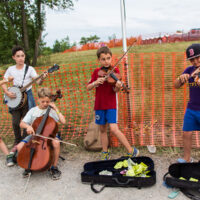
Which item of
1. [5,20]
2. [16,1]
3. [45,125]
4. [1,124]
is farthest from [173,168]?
[5,20]

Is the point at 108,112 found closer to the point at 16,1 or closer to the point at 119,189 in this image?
the point at 119,189

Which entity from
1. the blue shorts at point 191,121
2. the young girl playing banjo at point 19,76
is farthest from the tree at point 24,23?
the blue shorts at point 191,121

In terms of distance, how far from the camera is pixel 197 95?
2549 millimetres

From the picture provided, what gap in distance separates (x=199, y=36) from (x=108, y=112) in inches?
778

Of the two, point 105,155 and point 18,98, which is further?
point 18,98

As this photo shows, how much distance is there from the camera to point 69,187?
2551 millimetres

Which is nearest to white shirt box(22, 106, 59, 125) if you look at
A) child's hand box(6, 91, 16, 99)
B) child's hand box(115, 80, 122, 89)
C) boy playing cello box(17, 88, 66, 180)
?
boy playing cello box(17, 88, 66, 180)

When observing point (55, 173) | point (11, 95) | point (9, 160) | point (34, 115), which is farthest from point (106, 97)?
point (9, 160)

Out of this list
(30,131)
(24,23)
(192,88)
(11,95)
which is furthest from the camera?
(24,23)

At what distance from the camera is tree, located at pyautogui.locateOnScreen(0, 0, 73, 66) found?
36.0 feet

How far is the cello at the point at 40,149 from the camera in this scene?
2557 mm

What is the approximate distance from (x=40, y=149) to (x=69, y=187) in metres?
0.60

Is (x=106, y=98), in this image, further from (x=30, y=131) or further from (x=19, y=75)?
(x=19, y=75)

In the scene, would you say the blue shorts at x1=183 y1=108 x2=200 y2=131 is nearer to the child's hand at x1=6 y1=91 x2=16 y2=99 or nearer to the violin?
the violin
